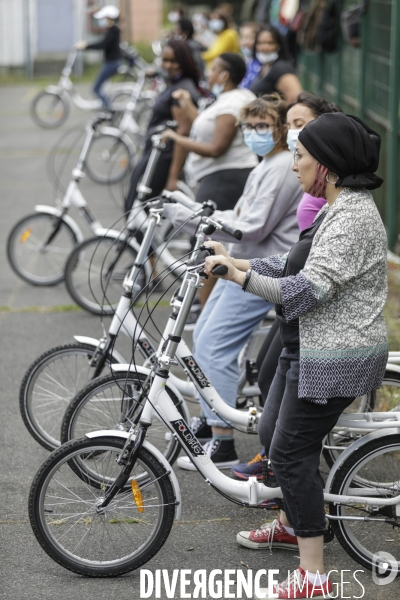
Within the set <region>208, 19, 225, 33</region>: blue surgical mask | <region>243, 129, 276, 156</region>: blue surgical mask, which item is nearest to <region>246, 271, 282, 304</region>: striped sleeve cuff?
<region>243, 129, 276, 156</region>: blue surgical mask

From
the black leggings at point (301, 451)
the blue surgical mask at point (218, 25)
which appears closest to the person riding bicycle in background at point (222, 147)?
the black leggings at point (301, 451)

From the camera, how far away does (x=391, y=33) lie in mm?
8023

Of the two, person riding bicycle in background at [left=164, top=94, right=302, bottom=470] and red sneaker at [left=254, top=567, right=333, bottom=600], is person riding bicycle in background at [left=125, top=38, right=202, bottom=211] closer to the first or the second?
person riding bicycle in background at [left=164, top=94, right=302, bottom=470]

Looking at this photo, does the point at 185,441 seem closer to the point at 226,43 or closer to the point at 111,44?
the point at 226,43

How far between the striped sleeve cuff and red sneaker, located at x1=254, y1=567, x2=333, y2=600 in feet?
3.37

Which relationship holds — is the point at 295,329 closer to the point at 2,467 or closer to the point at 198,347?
the point at 198,347

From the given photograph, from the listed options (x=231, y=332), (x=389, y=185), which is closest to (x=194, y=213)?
(x=231, y=332)

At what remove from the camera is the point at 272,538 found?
12.4 ft

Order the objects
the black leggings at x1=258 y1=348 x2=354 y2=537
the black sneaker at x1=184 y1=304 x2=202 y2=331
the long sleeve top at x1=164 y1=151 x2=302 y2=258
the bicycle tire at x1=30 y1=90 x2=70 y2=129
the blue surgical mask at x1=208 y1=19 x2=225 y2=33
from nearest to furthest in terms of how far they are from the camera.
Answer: the black leggings at x1=258 y1=348 x2=354 y2=537
the long sleeve top at x1=164 y1=151 x2=302 y2=258
the black sneaker at x1=184 y1=304 x2=202 y2=331
the blue surgical mask at x1=208 y1=19 x2=225 y2=33
the bicycle tire at x1=30 y1=90 x2=70 y2=129

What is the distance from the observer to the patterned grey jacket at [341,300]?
10.2 ft

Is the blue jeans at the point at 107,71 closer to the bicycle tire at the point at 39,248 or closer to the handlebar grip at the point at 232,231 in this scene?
the bicycle tire at the point at 39,248

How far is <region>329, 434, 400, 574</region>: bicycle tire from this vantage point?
3502 millimetres

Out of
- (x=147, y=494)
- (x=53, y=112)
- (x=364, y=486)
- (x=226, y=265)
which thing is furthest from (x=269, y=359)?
(x=53, y=112)

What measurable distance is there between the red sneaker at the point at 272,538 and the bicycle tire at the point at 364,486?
0.83 feet
